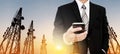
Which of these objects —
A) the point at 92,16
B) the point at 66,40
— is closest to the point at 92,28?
the point at 92,16

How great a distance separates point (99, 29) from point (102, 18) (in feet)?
0.36

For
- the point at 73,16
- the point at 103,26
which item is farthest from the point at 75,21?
the point at 103,26

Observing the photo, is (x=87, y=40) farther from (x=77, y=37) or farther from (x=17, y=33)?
(x=17, y=33)

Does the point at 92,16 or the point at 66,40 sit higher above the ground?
the point at 92,16

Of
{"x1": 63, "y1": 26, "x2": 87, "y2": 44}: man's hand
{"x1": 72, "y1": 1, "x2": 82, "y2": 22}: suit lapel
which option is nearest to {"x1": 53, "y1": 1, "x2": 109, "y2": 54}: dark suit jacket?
{"x1": 72, "y1": 1, "x2": 82, "y2": 22}: suit lapel

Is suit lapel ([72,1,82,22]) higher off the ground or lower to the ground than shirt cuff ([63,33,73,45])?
higher

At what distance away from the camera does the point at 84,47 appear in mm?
2131

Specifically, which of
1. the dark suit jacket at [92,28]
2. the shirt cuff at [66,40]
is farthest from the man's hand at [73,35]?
the dark suit jacket at [92,28]

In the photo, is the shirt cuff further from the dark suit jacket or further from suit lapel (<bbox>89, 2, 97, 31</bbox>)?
suit lapel (<bbox>89, 2, 97, 31</bbox>)

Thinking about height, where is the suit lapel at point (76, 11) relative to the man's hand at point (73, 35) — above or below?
above

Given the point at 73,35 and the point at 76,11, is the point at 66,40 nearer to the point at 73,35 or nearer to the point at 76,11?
the point at 73,35

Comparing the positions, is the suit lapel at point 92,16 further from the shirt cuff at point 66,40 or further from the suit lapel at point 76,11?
the shirt cuff at point 66,40

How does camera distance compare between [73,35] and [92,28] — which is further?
[92,28]

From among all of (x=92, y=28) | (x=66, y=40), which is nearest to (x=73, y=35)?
(x=66, y=40)
